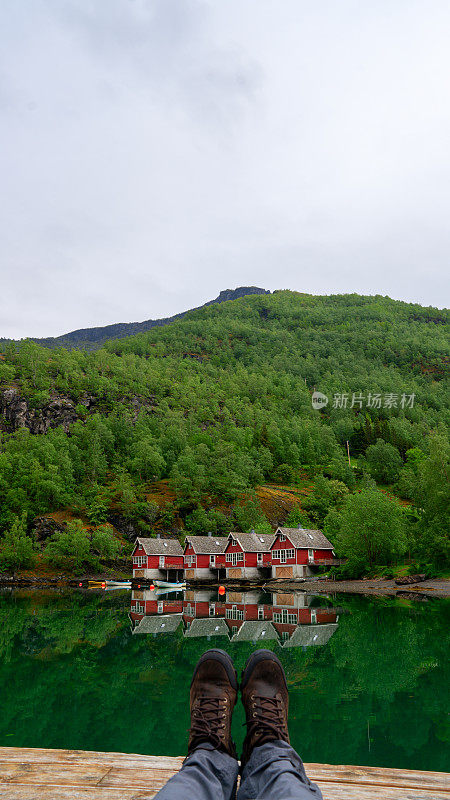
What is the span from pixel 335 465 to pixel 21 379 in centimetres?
7101

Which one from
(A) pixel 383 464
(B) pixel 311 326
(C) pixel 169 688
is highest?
(B) pixel 311 326

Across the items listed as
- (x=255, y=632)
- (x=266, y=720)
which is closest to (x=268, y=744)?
(x=266, y=720)

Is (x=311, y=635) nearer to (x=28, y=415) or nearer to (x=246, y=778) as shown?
(x=246, y=778)

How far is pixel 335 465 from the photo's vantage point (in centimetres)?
9356

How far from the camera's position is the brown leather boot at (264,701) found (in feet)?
12.8

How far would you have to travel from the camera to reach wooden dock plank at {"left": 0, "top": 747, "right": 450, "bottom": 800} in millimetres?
3457

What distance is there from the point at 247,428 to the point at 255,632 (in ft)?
284

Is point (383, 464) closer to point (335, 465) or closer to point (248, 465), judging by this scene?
point (335, 465)

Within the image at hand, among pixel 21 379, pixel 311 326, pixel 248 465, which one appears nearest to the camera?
pixel 248 465

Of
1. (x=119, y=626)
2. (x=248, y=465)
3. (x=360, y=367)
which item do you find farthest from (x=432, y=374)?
(x=119, y=626)

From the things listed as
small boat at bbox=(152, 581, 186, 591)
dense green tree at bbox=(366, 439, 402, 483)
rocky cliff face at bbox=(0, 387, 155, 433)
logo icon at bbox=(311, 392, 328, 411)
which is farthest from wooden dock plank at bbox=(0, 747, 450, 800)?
logo icon at bbox=(311, 392, 328, 411)

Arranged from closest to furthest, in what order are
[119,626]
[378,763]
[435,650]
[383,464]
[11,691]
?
1. [378,763]
2. [11,691]
3. [435,650]
4. [119,626]
5. [383,464]

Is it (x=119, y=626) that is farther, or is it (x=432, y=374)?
(x=432, y=374)

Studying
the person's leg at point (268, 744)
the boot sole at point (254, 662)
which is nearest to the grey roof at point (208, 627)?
the boot sole at point (254, 662)
